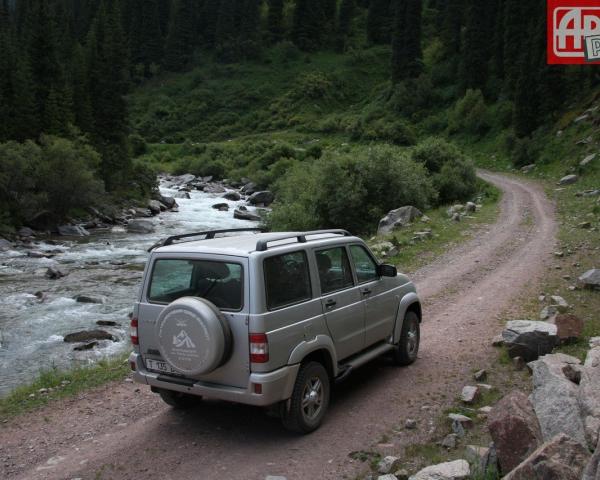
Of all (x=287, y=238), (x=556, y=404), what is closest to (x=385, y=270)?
(x=287, y=238)

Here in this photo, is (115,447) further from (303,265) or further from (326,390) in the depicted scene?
(303,265)

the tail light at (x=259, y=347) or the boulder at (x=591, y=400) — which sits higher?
the tail light at (x=259, y=347)

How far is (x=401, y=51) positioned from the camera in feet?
275

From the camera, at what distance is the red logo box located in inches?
358

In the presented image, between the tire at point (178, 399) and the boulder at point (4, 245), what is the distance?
82.3ft

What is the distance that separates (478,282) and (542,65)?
134 ft

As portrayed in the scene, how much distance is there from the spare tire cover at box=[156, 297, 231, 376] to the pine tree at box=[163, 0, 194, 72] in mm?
123132

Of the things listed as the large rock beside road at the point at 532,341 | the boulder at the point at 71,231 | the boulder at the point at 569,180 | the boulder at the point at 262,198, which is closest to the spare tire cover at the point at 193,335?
the large rock beside road at the point at 532,341

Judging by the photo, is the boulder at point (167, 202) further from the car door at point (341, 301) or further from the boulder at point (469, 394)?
the boulder at point (469, 394)

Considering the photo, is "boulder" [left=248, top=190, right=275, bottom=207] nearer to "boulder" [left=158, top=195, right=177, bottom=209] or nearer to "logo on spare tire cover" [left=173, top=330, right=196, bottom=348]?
"boulder" [left=158, top=195, right=177, bottom=209]

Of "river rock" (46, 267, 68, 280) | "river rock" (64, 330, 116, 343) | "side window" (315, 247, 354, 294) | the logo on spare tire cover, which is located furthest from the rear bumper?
"river rock" (46, 267, 68, 280)

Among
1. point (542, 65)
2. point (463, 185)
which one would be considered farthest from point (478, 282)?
point (542, 65)

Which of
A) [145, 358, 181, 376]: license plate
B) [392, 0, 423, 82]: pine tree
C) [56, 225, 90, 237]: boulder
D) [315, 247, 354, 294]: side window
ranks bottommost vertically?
[56, 225, 90, 237]: boulder

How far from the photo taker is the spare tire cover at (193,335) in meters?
6.23
